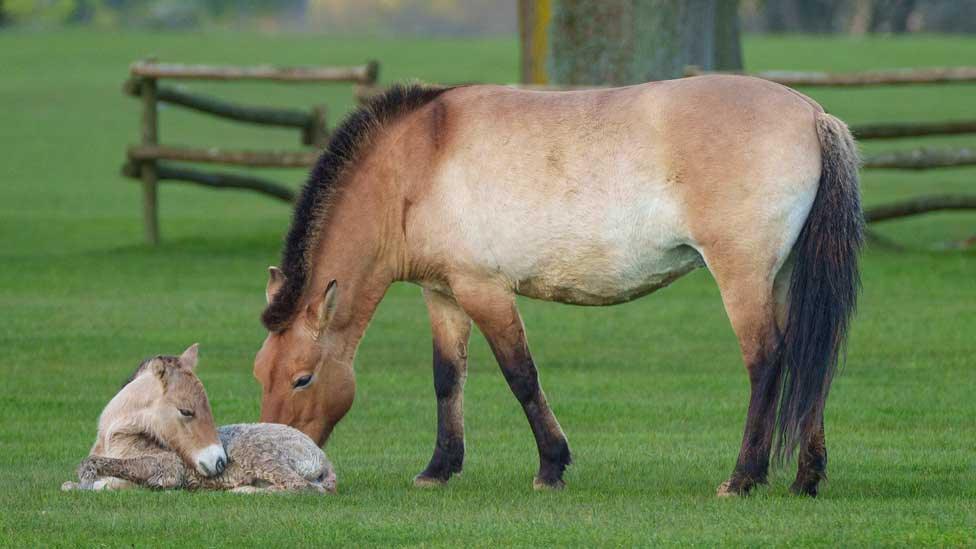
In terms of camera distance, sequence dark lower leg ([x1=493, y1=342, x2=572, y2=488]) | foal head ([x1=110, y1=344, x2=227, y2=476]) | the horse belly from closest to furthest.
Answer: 1. foal head ([x1=110, y1=344, x2=227, y2=476])
2. the horse belly
3. dark lower leg ([x1=493, y1=342, x2=572, y2=488])

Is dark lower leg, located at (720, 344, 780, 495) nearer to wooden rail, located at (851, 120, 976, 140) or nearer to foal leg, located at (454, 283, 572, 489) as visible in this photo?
foal leg, located at (454, 283, 572, 489)

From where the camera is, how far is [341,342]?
871cm

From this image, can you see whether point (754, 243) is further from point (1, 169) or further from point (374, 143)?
point (1, 169)

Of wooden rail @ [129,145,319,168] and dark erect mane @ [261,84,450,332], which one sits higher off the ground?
dark erect mane @ [261,84,450,332]

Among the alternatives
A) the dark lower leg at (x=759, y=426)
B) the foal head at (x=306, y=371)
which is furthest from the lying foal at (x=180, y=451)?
the dark lower leg at (x=759, y=426)

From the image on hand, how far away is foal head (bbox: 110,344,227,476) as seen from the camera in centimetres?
780

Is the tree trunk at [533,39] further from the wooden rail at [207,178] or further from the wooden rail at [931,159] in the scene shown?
the wooden rail at [931,159]

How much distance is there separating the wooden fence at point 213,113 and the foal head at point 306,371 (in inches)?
393

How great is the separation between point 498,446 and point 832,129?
2.92 metres

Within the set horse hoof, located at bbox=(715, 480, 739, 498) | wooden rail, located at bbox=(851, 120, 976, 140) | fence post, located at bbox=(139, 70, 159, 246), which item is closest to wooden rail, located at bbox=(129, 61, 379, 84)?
fence post, located at bbox=(139, 70, 159, 246)

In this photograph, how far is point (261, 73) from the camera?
19.6m

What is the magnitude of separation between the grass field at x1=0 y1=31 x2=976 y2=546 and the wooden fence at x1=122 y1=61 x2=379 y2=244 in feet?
2.68

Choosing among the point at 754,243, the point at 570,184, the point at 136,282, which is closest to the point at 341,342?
the point at 570,184

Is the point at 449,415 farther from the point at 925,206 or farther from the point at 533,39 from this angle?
the point at 925,206
